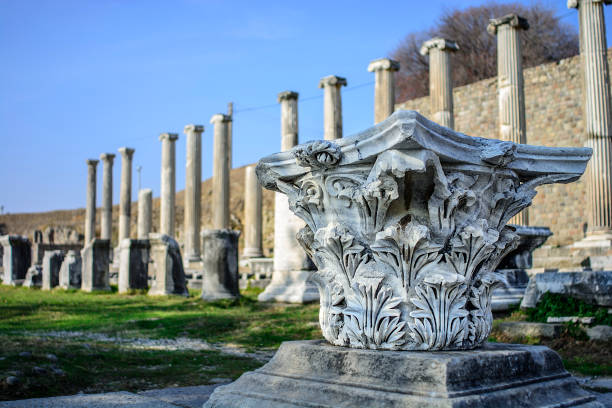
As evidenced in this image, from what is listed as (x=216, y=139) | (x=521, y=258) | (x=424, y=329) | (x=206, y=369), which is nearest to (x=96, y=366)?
(x=206, y=369)

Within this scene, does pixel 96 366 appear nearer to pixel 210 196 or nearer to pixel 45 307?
pixel 45 307

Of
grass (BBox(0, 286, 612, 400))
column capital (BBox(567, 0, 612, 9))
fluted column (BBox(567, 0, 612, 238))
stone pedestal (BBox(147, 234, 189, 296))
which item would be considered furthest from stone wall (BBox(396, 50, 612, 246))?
grass (BBox(0, 286, 612, 400))

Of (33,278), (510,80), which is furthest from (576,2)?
(33,278)

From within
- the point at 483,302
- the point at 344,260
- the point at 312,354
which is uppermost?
the point at 344,260

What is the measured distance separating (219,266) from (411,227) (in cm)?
969

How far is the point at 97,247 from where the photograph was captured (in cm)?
1599

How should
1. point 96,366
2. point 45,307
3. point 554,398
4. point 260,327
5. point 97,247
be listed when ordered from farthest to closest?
point 97,247, point 45,307, point 260,327, point 96,366, point 554,398

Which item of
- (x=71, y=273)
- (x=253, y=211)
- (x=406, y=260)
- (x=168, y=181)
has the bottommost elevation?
(x=71, y=273)

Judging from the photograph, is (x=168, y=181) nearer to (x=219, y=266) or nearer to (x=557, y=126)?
(x=219, y=266)

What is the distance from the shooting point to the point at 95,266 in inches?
625

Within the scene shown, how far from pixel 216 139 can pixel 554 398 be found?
2155cm

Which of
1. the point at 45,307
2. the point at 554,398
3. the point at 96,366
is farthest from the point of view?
the point at 45,307

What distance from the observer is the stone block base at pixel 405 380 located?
8.83 feet

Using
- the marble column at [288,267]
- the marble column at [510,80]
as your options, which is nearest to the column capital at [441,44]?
the marble column at [510,80]
